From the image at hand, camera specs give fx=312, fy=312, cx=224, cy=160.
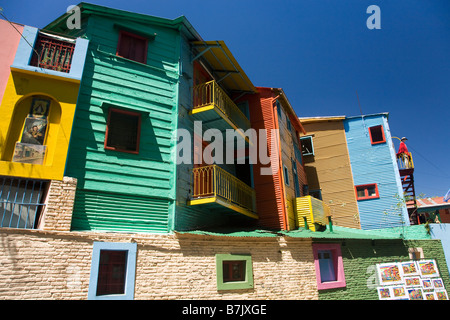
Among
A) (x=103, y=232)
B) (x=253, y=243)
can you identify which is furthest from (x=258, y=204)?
(x=103, y=232)

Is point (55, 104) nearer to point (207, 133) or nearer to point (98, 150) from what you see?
point (98, 150)

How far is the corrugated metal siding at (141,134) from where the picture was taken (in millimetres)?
8789

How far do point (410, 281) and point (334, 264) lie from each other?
11.4ft

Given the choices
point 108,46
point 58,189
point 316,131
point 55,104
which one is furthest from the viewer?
point 316,131

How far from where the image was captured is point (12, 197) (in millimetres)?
7688

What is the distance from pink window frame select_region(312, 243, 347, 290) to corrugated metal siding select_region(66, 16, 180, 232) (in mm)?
6028

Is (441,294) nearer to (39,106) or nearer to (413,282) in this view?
(413,282)

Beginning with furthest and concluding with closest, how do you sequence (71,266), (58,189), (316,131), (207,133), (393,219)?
1. (316,131)
2. (393,219)
3. (207,133)
4. (58,189)
5. (71,266)

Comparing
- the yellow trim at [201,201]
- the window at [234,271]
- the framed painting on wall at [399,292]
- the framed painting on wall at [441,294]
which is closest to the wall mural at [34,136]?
the yellow trim at [201,201]

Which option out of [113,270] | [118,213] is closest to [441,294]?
[113,270]

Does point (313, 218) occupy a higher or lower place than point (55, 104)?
lower

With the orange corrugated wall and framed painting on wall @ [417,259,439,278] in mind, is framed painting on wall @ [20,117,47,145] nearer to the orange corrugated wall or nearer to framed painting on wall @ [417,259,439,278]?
the orange corrugated wall

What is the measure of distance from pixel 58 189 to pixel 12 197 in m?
1.02

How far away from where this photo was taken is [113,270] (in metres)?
8.16
